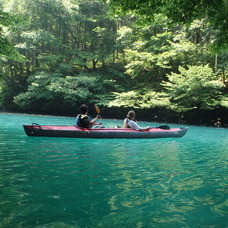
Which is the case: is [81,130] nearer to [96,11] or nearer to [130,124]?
[130,124]

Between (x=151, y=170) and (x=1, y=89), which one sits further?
(x=1, y=89)

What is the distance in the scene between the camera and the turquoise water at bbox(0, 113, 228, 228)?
240cm

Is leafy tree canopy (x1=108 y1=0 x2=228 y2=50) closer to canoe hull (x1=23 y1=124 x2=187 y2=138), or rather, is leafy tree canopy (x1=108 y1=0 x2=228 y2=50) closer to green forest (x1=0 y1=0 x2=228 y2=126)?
canoe hull (x1=23 y1=124 x2=187 y2=138)

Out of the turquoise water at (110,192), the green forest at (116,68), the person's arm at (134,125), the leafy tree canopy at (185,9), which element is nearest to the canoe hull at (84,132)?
the person's arm at (134,125)

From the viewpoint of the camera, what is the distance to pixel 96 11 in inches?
1011

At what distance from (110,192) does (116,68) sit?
23880 mm

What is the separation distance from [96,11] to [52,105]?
40.9 ft

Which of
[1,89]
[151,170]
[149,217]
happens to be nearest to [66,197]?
[149,217]

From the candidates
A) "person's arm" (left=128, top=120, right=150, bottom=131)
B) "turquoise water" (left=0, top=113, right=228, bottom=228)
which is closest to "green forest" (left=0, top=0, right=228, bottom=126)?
"person's arm" (left=128, top=120, right=150, bottom=131)

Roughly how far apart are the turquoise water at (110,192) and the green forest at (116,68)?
38.9 ft

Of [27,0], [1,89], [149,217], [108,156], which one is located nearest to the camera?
[149,217]

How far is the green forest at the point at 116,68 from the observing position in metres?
18.0

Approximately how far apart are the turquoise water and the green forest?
1185 cm

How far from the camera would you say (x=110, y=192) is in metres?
3.19
